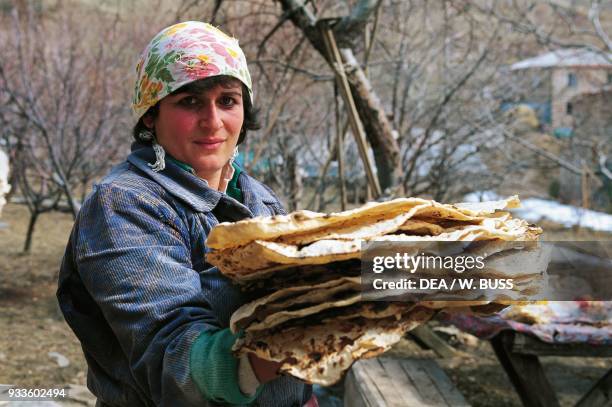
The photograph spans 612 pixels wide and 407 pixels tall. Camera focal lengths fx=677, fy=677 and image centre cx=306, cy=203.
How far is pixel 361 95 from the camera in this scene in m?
4.18

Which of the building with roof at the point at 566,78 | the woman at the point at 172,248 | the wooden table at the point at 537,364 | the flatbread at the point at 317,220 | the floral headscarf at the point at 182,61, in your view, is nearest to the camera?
the flatbread at the point at 317,220

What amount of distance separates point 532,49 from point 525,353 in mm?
6912

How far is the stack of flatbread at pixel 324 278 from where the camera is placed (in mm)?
1002

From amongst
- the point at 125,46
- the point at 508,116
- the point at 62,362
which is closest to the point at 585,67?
the point at 508,116

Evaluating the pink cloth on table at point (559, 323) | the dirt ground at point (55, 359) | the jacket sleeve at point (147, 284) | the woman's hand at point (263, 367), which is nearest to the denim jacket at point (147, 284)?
the jacket sleeve at point (147, 284)

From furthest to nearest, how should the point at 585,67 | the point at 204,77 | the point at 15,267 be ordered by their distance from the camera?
the point at 585,67, the point at 15,267, the point at 204,77

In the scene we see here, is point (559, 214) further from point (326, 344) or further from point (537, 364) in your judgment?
point (326, 344)

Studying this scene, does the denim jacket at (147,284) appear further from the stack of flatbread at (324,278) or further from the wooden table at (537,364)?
the wooden table at (537,364)

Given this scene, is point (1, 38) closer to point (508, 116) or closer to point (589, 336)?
point (508, 116)

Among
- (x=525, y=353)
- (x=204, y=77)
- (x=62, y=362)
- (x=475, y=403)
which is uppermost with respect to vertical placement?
(x=204, y=77)

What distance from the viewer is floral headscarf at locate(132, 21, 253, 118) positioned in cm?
137

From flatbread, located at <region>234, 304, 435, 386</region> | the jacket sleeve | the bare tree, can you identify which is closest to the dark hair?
the jacket sleeve

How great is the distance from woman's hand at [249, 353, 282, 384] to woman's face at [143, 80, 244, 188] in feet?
1.71

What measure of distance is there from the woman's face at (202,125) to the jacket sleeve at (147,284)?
169 millimetres
